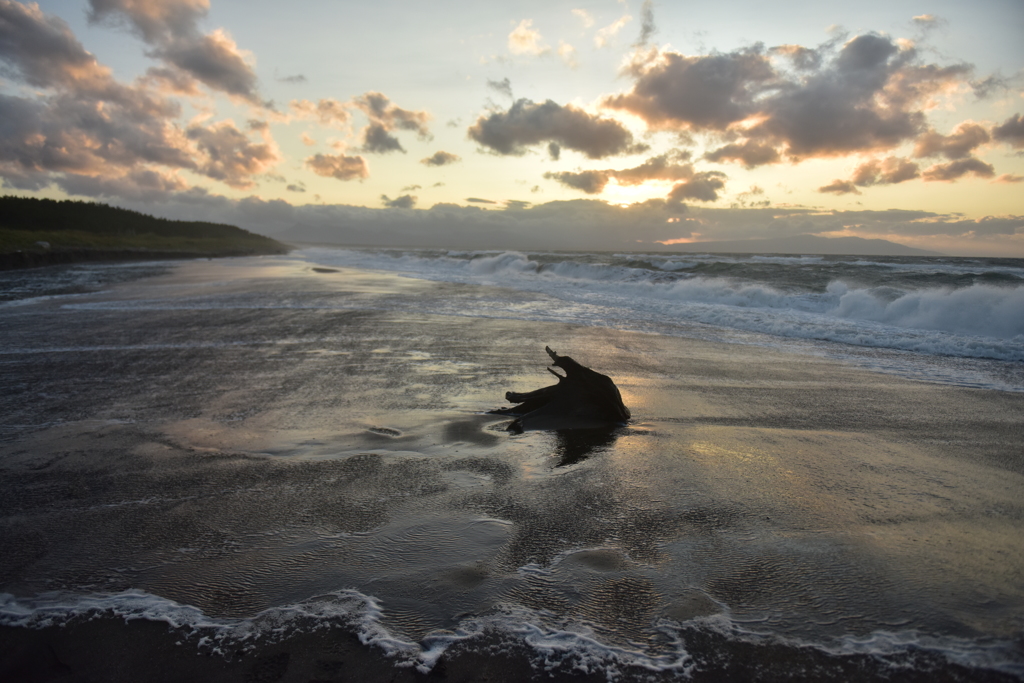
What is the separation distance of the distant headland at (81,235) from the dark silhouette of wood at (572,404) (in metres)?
28.7

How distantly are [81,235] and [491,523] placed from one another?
48483mm

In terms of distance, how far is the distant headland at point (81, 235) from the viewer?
27.1 m

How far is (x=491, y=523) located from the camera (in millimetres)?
2979

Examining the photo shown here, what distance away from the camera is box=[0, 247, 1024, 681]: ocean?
2.00 m

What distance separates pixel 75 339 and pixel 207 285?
10.4 meters

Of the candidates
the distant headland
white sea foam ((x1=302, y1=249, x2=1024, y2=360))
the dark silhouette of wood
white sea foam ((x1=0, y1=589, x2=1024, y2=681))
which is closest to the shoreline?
the distant headland

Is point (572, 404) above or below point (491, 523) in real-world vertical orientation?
above

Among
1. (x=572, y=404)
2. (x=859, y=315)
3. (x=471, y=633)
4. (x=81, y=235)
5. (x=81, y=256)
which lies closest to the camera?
(x=471, y=633)

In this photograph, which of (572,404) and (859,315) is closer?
(572,404)

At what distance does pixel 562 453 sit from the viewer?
13.7ft

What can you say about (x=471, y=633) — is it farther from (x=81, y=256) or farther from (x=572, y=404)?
(x=81, y=256)

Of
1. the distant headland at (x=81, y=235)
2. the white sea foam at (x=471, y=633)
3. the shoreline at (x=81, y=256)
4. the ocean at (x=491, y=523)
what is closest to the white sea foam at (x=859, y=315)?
the ocean at (x=491, y=523)

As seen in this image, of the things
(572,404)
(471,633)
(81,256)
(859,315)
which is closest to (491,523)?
(471,633)

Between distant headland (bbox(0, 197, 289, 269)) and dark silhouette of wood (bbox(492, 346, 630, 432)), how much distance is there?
28706 mm
